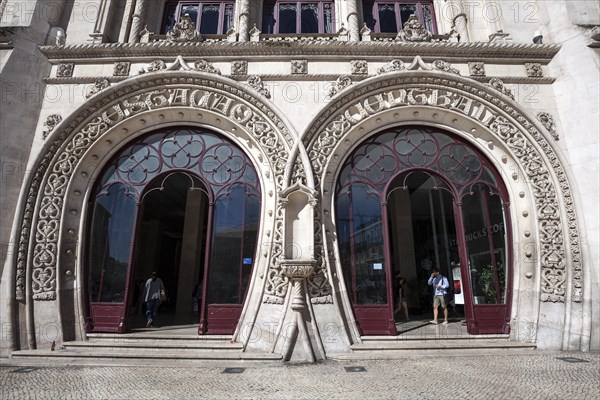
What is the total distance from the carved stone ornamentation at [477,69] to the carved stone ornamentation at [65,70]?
9.94 m

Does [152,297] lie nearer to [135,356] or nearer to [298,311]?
[135,356]

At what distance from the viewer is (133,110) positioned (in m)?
8.05

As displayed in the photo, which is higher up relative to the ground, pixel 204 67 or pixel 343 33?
pixel 343 33

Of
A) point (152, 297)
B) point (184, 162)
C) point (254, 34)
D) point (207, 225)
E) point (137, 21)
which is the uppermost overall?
point (137, 21)

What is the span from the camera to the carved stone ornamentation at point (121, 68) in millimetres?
8141

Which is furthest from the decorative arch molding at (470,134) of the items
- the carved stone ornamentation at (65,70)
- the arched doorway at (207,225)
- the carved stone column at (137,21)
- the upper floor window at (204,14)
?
the carved stone ornamentation at (65,70)

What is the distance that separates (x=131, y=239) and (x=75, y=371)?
3.02 metres

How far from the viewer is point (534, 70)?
8.21 meters

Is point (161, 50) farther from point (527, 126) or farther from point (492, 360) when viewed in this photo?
point (492, 360)

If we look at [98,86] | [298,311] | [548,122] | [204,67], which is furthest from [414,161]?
[98,86]

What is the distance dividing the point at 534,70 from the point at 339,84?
16.1ft

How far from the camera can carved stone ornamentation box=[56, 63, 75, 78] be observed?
26.6ft

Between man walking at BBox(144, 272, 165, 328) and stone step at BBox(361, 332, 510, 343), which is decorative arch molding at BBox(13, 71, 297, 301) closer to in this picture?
man walking at BBox(144, 272, 165, 328)

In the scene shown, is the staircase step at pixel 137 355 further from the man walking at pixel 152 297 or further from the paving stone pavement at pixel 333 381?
the man walking at pixel 152 297
